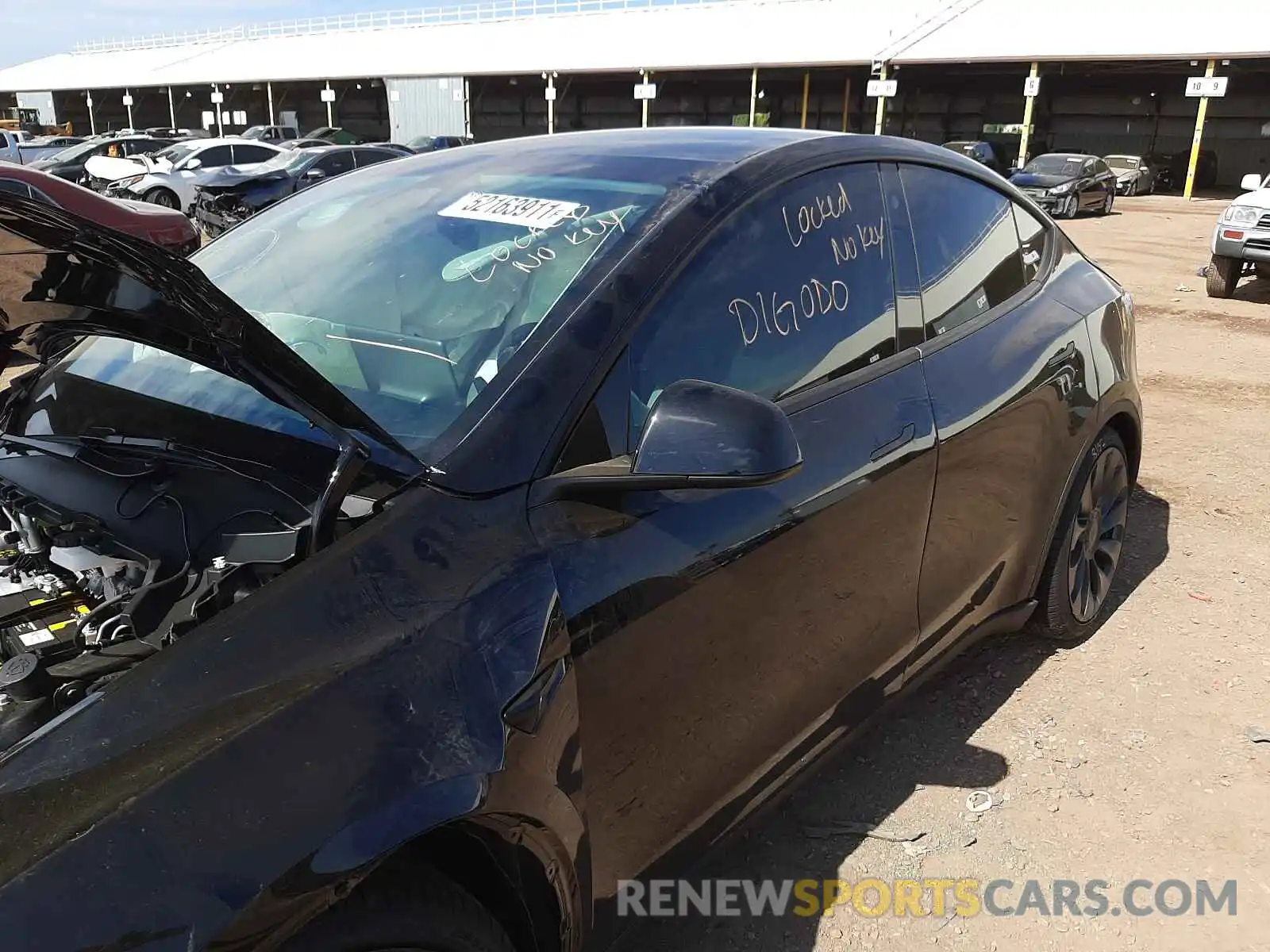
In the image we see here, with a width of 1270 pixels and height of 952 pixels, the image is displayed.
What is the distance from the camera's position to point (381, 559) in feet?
4.97

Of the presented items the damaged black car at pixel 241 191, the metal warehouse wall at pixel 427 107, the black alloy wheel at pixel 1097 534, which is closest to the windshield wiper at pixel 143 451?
the black alloy wheel at pixel 1097 534

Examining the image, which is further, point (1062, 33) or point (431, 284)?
point (1062, 33)

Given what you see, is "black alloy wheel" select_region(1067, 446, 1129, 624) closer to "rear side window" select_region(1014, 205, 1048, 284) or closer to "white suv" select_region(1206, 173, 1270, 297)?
"rear side window" select_region(1014, 205, 1048, 284)

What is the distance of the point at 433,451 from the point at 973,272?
1859 mm

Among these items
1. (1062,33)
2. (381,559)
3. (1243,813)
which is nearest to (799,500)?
(381,559)

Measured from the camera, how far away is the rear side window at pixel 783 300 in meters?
1.96

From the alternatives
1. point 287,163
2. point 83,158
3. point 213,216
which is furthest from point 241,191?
point 83,158

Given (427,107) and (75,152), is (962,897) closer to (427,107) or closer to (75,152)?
(75,152)

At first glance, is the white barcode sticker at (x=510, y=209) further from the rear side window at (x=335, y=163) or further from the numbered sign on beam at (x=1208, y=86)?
the numbered sign on beam at (x=1208, y=86)

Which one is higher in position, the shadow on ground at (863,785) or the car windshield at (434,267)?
the car windshield at (434,267)

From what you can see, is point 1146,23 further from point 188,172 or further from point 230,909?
point 230,909

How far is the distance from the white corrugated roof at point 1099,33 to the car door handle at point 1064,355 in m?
29.5

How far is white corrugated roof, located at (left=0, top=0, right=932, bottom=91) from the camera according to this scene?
3400cm

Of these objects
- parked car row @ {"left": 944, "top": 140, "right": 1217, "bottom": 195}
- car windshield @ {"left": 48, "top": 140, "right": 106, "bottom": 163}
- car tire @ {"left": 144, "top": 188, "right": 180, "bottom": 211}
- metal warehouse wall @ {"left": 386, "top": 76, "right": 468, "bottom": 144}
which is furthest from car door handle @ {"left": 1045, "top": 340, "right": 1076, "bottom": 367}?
metal warehouse wall @ {"left": 386, "top": 76, "right": 468, "bottom": 144}
